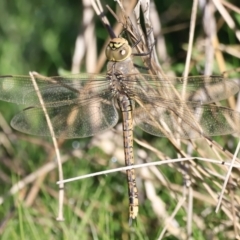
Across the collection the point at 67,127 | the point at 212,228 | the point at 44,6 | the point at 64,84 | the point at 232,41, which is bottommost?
the point at 212,228

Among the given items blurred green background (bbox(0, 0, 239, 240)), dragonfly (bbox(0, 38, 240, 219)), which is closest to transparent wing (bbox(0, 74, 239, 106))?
dragonfly (bbox(0, 38, 240, 219))

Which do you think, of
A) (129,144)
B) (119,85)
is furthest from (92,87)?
(129,144)

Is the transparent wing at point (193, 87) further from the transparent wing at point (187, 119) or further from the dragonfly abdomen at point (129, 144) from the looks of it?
the dragonfly abdomen at point (129, 144)

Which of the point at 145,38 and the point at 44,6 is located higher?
the point at 44,6

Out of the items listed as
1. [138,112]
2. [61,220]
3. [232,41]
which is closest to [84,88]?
[138,112]

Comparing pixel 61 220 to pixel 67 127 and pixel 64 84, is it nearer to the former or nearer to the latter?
pixel 67 127

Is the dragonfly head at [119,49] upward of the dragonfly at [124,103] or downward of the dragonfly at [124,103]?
upward

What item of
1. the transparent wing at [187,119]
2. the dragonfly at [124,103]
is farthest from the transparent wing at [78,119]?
the transparent wing at [187,119]

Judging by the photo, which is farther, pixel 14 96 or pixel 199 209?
pixel 199 209
